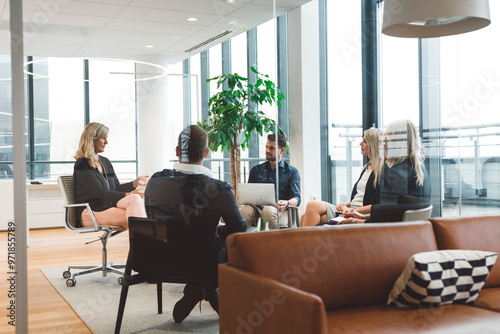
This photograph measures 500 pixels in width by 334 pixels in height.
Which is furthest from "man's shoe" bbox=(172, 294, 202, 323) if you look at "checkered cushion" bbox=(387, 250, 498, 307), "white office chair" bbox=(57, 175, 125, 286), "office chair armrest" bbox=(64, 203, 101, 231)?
"checkered cushion" bbox=(387, 250, 498, 307)

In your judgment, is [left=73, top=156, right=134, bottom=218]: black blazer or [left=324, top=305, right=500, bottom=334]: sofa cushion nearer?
[left=324, top=305, right=500, bottom=334]: sofa cushion

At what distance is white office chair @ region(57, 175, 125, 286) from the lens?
3.17m

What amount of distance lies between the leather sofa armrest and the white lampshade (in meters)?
1.80

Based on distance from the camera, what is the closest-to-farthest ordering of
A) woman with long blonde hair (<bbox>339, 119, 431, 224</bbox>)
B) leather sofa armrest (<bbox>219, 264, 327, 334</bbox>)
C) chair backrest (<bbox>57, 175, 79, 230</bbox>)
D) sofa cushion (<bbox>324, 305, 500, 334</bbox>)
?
leather sofa armrest (<bbox>219, 264, 327, 334</bbox>), sofa cushion (<bbox>324, 305, 500, 334</bbox>), chair backrest (<bbox>57, 175, 79, 230</bbox>), woman with long blonde hair (<bbox>339, 119, 431, 224</bbox>)

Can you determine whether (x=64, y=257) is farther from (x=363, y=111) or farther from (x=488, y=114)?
(x=488, y=114)

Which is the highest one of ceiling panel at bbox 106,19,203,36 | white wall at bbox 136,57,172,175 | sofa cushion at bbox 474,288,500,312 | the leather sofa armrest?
ceiling panel at bbox 106,19,203,36

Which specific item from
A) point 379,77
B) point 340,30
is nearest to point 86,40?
point 340,30

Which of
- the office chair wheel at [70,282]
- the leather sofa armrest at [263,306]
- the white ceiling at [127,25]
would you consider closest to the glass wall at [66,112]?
the white ceiling at [127,25]

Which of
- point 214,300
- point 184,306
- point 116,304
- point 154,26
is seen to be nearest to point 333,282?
point 214,300

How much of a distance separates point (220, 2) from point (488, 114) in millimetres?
2168

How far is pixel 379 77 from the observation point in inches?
162

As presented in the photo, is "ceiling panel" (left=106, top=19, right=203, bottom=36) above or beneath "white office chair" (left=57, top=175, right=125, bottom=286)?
above

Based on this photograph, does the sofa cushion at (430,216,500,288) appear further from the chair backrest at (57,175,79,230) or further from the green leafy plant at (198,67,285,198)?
the chair backrest at (57,175,79,230)

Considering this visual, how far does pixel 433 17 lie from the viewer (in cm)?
299
